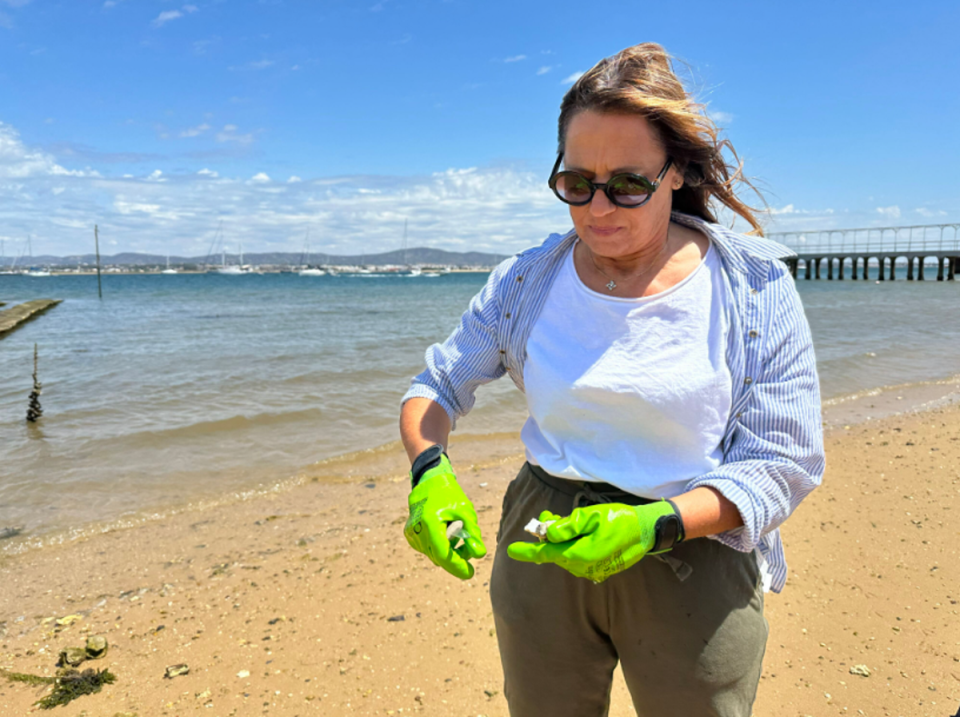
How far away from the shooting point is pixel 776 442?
55.2 inches

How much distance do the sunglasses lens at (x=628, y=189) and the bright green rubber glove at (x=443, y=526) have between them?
793 millimetres

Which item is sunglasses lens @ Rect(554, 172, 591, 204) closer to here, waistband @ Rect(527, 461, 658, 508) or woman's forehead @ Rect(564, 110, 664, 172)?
woman's forehead @ Rect(564, 110, 664, 172)

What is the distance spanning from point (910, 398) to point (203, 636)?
9.61 meters

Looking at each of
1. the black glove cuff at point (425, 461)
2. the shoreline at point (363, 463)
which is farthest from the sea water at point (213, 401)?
the black glove cuff at point (425, 461)

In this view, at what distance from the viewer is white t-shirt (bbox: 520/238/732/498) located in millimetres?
1474

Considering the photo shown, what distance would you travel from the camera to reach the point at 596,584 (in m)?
1.60

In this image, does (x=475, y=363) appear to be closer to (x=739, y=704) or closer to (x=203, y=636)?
(x=739, y=704)

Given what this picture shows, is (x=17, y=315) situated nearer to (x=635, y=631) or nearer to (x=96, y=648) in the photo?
(x=96, y=648)

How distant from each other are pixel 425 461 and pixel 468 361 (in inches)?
12.0

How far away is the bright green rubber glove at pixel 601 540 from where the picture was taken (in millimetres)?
1337

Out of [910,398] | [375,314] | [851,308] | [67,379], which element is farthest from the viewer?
[375,314]

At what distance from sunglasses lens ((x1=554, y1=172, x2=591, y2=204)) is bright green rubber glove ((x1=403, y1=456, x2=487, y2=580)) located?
771 mm

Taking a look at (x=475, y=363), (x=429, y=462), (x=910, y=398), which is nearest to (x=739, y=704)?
(x=429, y=462)

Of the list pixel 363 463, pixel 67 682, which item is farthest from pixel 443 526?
pixel 363 463
